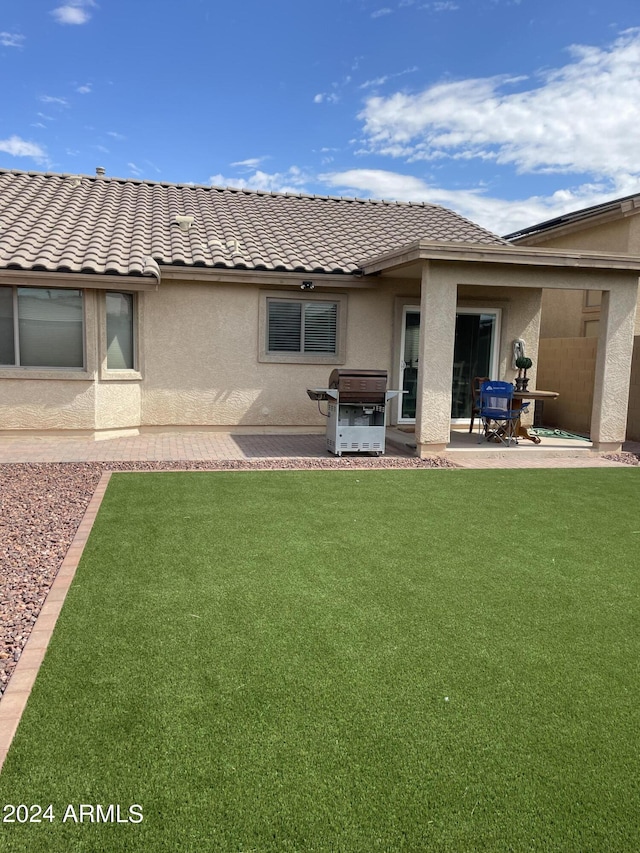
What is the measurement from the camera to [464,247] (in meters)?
10.5

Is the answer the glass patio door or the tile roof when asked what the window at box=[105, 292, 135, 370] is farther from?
the glass patio door

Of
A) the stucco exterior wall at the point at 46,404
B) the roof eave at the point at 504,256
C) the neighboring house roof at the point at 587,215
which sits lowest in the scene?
the stucco exterior wall at the point at 46,404

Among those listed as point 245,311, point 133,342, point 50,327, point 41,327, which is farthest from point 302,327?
point 41,327

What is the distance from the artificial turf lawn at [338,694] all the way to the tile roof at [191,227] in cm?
729

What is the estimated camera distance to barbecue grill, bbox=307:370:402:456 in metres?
11.2

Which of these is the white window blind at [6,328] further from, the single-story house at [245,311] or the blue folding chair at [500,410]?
the blue folding chair at [500,410]

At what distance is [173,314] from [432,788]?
1153 cm

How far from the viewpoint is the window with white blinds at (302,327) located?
13812 mm

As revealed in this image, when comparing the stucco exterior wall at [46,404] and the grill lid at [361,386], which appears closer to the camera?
the grill lid at [361,386]

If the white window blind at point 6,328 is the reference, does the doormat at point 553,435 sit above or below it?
below

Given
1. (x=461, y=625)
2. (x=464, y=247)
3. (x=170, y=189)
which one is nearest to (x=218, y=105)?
(x=170, y=189)

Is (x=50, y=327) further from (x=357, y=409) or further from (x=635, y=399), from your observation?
(x=635, y=399)

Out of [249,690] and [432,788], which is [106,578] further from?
[432,788]

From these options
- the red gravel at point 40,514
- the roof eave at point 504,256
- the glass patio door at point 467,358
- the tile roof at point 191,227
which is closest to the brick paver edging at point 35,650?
the red gravel at point 40,514
